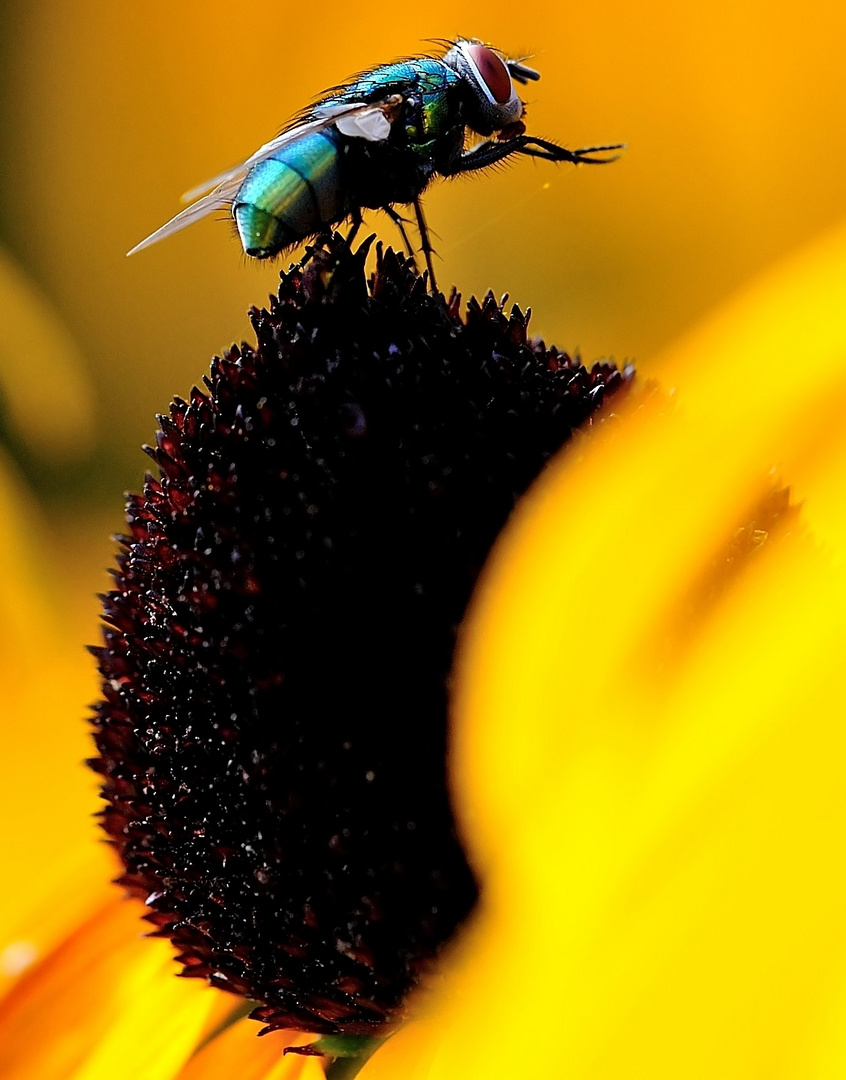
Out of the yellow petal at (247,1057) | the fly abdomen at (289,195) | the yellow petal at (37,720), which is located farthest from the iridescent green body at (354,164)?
the yellow petal at (37,720)

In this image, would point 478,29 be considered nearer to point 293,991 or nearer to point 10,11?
point 10,11

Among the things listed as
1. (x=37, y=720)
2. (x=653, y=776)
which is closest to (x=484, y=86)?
(x=653, y=776)

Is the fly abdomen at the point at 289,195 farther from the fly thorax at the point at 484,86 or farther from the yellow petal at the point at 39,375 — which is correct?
the yellow petal at the point at 39,375

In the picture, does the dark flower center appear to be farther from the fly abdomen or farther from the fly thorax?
the fly thorax

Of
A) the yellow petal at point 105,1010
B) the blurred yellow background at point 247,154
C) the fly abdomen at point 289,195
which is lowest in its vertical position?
the yellow petal at point 105,1010

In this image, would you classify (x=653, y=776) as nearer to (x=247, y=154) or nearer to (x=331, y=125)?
(x=331, y=125)
